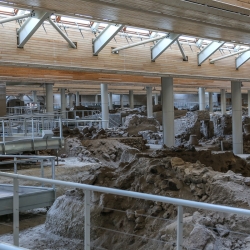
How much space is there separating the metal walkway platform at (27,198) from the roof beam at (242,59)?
16.4 m

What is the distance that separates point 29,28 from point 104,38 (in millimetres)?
3643

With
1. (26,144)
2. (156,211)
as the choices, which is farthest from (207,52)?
(156,211)

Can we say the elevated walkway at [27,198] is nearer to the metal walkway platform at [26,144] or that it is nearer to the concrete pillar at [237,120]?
the metal walkway platform at [26,144]

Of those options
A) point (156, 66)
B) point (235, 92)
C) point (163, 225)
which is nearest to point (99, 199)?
point (163, 225)

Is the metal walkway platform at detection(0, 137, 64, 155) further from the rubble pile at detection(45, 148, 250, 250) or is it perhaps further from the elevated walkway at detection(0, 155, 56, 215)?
the rubble pile at detection(45, 148, 250, 250)

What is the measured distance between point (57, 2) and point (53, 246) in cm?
561

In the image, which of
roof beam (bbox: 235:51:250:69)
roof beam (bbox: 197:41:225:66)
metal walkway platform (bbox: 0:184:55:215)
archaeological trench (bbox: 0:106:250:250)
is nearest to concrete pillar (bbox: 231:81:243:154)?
roof beam (bbox: 235:51:250:69)

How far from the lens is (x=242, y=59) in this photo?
23.5 m

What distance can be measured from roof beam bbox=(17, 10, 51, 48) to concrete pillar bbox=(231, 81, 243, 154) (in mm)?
15003

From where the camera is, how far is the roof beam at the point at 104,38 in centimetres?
1591

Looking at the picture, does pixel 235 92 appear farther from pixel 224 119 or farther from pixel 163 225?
pixel 163 225

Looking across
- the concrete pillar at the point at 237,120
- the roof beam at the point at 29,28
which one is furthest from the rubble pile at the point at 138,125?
the roof beam at the point at 29,28

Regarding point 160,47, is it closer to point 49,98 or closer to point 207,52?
point 207,52

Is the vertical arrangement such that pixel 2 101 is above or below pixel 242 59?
below
